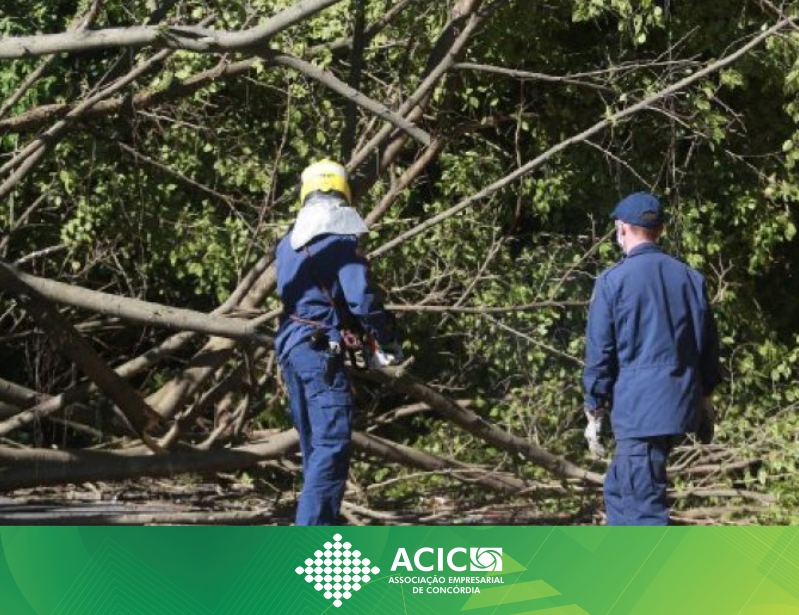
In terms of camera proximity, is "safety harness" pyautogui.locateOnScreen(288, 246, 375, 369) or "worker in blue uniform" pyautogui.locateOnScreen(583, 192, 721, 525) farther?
"safety harness" pyautogui.locateOnScreen(288, 246, 375, 369)

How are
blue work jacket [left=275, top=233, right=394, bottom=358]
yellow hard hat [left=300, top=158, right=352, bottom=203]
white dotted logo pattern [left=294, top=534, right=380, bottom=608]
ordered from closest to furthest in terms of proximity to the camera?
white dotted logo pattern [left=294, top=534, right=380, bottom=608], blue work jacket [left=275, top=233, right=394, bottom=358], yellow hard hat [left=300, top=158, right=352, bottom=203]

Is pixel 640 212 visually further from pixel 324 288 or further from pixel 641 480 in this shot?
pixel 324 288

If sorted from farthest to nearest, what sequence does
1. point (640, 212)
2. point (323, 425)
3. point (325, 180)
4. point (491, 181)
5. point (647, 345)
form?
point (491, 181)
point (325, 180)
point (323, 425)
point (640, 212)
point (647, 345)

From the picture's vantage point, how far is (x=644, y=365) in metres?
7.17

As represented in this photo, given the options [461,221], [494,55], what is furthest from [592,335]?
[494,55]

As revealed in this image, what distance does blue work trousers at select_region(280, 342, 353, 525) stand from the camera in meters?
7.79

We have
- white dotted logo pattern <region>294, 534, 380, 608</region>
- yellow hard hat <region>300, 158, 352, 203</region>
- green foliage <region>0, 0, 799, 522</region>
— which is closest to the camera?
white dotted logo pattern <region>294, 534, 380, 608</region>

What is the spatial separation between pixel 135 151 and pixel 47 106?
0.78 m

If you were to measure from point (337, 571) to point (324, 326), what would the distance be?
1865 millimetres

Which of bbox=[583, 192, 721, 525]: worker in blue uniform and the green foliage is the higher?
the green foliage

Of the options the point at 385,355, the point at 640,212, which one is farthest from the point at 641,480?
the point at 385,355

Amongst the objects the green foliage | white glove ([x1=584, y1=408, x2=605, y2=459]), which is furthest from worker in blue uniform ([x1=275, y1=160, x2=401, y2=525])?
the green foliage

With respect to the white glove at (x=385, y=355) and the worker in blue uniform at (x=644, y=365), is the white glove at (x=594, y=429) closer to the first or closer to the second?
the worker in blue uniform at (x=644, y=365)

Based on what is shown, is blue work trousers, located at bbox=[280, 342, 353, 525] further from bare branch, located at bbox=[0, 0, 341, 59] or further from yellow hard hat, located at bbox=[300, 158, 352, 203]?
bare branch, located at bbox=[0, 0, 341, 59]
